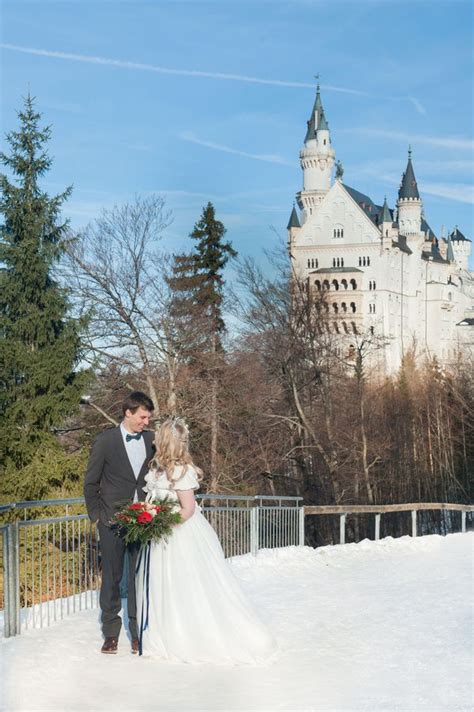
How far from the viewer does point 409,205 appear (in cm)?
12812

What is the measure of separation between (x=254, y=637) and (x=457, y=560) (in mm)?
10510

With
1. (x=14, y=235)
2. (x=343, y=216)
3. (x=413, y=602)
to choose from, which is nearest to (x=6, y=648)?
(x=413, y=602)

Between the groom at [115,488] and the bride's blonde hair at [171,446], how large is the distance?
42 cm

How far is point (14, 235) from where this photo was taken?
124 feet

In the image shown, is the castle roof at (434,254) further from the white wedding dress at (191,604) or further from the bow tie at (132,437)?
the white wedding dress at (191,604)

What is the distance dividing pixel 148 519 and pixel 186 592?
70 cm

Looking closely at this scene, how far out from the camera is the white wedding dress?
28.1 feet

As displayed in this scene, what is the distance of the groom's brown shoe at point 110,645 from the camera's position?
8867 mm

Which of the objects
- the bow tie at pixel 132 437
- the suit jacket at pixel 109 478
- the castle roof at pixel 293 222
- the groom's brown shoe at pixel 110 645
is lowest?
the groom's brown shoe at pixel 110 645

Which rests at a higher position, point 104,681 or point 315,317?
point 315,317

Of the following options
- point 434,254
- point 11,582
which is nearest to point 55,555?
point 11,582

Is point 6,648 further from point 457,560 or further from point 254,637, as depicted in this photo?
point 457,560

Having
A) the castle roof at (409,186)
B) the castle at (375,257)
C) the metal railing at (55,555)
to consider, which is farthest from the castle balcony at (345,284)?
the metal railing at (55,555)

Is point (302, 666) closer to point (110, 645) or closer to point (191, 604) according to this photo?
point (191, 604)
